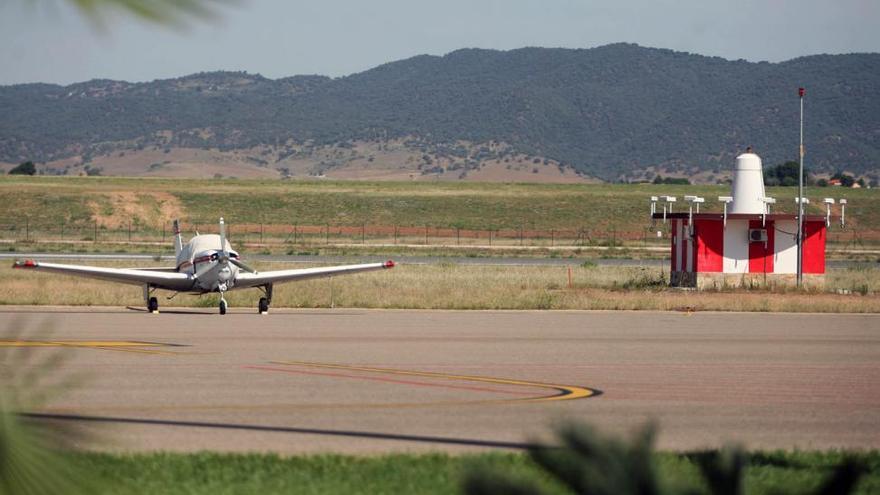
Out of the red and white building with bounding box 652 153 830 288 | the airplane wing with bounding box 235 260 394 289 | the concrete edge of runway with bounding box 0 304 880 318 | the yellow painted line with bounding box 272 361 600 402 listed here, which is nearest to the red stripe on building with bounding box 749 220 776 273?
the red and white building with bounding box 652 153 830 288

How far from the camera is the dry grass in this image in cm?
3259

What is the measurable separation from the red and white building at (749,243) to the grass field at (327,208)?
2173 inches

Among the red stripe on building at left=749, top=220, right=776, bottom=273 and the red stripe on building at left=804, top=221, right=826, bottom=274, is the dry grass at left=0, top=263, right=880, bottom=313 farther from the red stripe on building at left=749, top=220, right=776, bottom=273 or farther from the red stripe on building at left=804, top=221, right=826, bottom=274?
the red stripe on building at left=749, top=220, right=776, bottom=273

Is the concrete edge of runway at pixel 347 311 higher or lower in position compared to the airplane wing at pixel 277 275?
lower

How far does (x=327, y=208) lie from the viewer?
11094cm

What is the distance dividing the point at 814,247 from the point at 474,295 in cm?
1076

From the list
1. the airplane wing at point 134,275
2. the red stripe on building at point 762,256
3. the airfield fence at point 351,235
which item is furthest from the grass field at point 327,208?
the airplane wing at point 134,275

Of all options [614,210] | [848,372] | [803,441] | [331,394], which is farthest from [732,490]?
[614,210]

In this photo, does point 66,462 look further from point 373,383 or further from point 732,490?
point 373,383

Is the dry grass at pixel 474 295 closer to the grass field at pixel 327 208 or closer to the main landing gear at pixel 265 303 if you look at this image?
the main landing gear at pixel 265 303

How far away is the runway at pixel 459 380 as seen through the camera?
1238 cm

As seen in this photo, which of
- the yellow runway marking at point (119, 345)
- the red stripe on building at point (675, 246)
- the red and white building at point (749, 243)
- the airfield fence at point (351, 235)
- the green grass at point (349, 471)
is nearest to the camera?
the green grass at point (349, 471)

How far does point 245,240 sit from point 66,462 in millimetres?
84143

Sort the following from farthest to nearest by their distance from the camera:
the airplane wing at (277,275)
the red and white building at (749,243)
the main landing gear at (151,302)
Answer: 1. the red and white building at (749,243)
2. the airplane wing at (277,275)
3. the main landing gear at (151,302)
